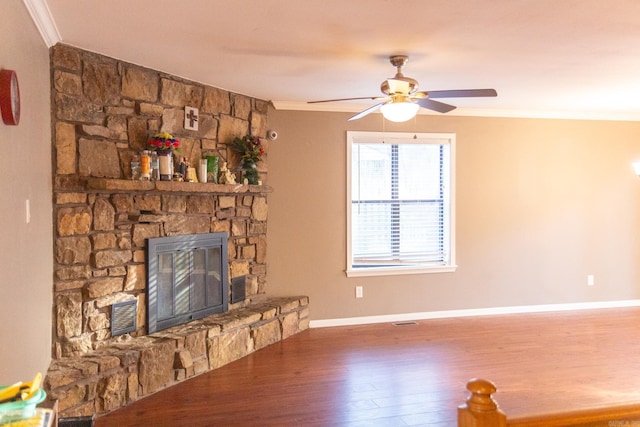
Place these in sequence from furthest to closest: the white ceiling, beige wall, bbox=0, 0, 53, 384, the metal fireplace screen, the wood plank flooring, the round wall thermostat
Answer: the metal fireplace screen < the wood plank flooring < the white ceiling < beige wall, bbox=0, 0, 53, 384 < the round wall thermostat

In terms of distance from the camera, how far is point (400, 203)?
5934 millimetres

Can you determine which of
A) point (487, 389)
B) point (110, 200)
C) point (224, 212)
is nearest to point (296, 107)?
point (224, 212)

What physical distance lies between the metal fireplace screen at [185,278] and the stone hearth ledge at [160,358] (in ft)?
0.36

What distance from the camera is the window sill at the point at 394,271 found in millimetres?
5730

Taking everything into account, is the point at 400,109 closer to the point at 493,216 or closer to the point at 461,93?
the point at 461,93

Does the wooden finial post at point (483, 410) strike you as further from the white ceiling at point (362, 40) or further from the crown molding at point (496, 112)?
the crown molding at point (496, 112)

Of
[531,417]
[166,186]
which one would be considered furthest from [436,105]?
[531,417]

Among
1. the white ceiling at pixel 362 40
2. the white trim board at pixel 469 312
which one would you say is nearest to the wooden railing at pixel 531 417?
Result: the white ceiling at pixel 362 40

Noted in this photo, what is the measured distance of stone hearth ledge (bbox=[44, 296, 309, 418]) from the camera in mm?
3211

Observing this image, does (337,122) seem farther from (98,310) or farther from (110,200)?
(98,310)

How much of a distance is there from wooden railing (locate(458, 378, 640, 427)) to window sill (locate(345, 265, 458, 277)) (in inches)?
176

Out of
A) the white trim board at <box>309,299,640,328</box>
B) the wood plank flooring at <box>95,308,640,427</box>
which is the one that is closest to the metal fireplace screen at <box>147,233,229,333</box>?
the wood plank flooring at <box>95,308,640,427</box>

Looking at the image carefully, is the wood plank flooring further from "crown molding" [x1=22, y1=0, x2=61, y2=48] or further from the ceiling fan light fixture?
"crown molding" [x1=22, y1=0, x2=61, y2=48]

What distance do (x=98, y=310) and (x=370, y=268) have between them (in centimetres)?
297
